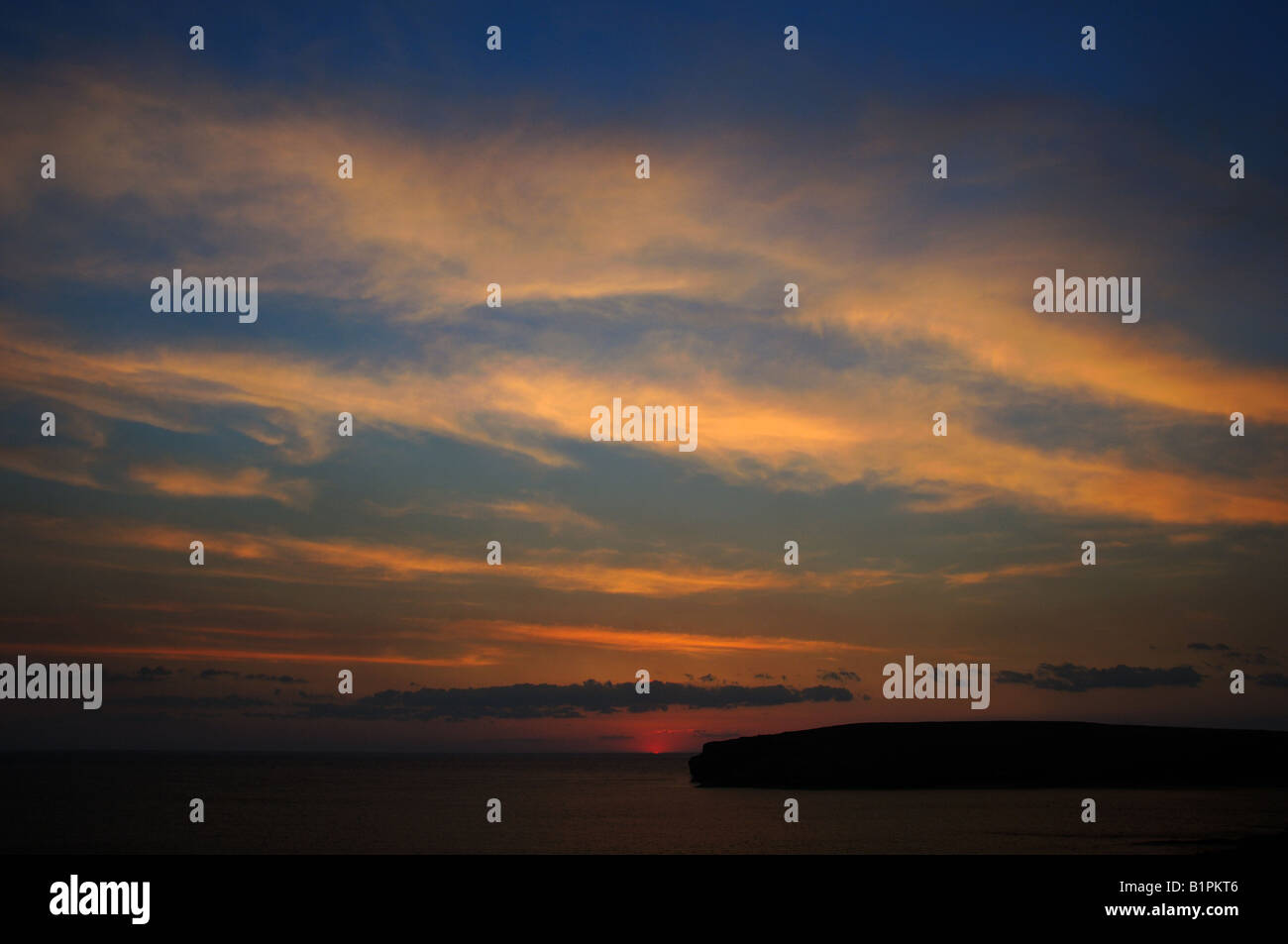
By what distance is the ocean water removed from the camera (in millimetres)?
64750

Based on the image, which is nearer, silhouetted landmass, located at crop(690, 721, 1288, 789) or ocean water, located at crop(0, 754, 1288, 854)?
ocean water, located at crop(0, 754, 1288, 854)

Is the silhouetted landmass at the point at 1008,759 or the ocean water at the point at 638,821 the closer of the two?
the ocean water at the point at 638,821

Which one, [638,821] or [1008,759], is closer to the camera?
[638,821]

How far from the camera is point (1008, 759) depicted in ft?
456

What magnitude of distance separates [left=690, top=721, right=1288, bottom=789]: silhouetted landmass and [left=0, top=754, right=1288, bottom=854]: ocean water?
3814 mm

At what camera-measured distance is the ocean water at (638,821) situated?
64750 millimetres

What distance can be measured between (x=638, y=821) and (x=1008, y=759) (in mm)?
73988

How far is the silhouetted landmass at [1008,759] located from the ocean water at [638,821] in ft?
12.5
